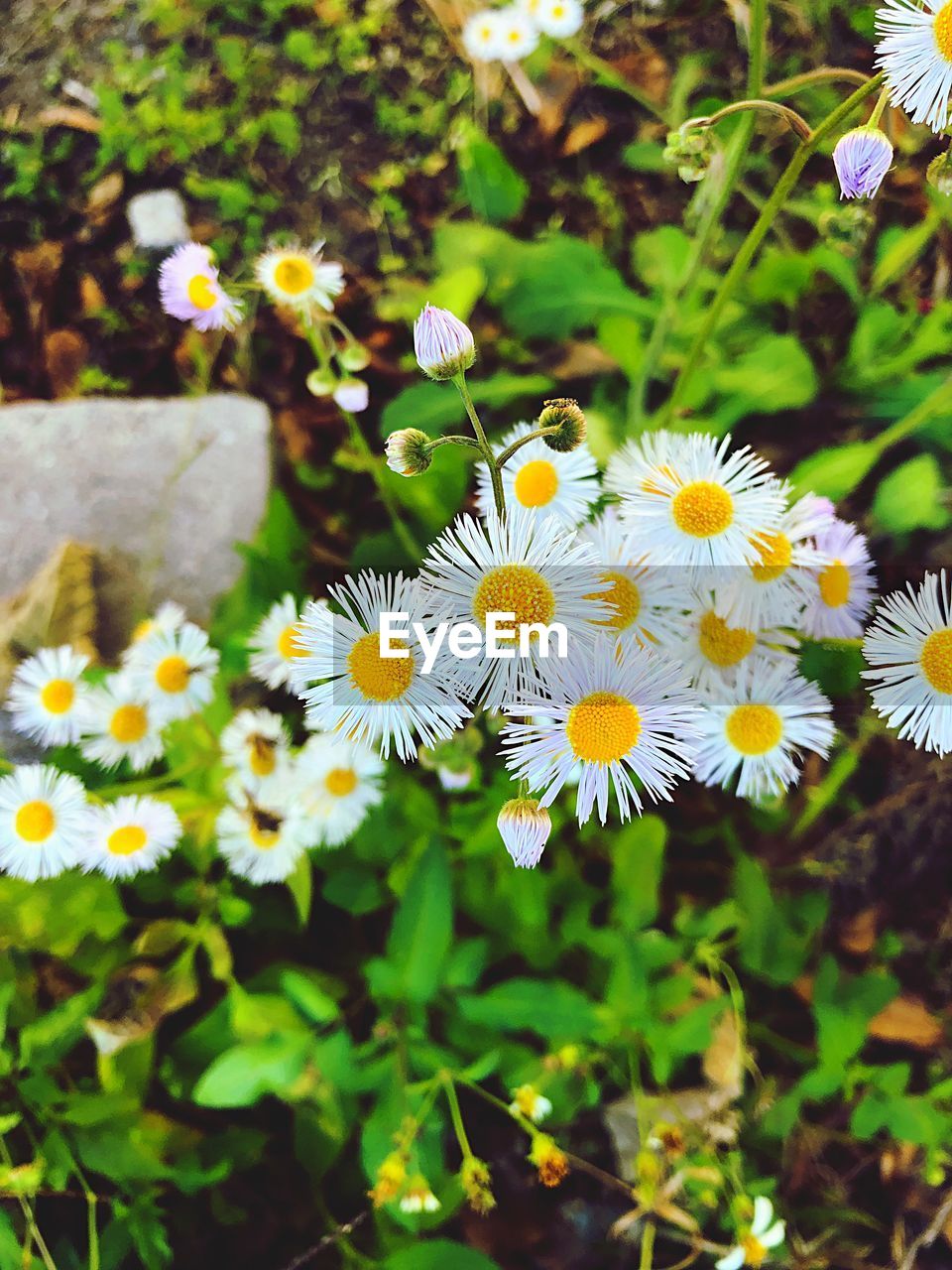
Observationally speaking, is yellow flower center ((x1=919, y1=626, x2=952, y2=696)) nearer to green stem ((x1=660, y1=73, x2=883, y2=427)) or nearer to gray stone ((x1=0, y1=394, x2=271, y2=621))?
green stem ((x1=660, y1=73, x2=883, y2=427))

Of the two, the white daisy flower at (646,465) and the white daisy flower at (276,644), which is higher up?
the white daisy flower at (646,465)

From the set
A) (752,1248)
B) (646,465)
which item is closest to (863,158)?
(646,465)

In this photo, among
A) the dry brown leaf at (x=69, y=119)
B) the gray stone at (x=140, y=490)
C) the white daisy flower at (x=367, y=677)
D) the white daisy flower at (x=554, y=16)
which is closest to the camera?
the white daisy flower at (x=367, y=677)

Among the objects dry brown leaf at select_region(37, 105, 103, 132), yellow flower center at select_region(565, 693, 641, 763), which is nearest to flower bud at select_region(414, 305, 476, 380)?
yellow flower center at select_region(565, 693, 641, 763)

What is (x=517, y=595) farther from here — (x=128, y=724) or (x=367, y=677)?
(x=128, y=724)

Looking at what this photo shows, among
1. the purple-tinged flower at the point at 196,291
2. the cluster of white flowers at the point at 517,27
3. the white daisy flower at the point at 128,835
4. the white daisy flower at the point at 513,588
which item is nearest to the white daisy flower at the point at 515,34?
the cluster of white flowers at the point at 517,27

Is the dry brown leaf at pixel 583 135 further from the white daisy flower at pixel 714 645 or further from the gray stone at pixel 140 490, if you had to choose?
the white daisy flower at pixel 714 645
